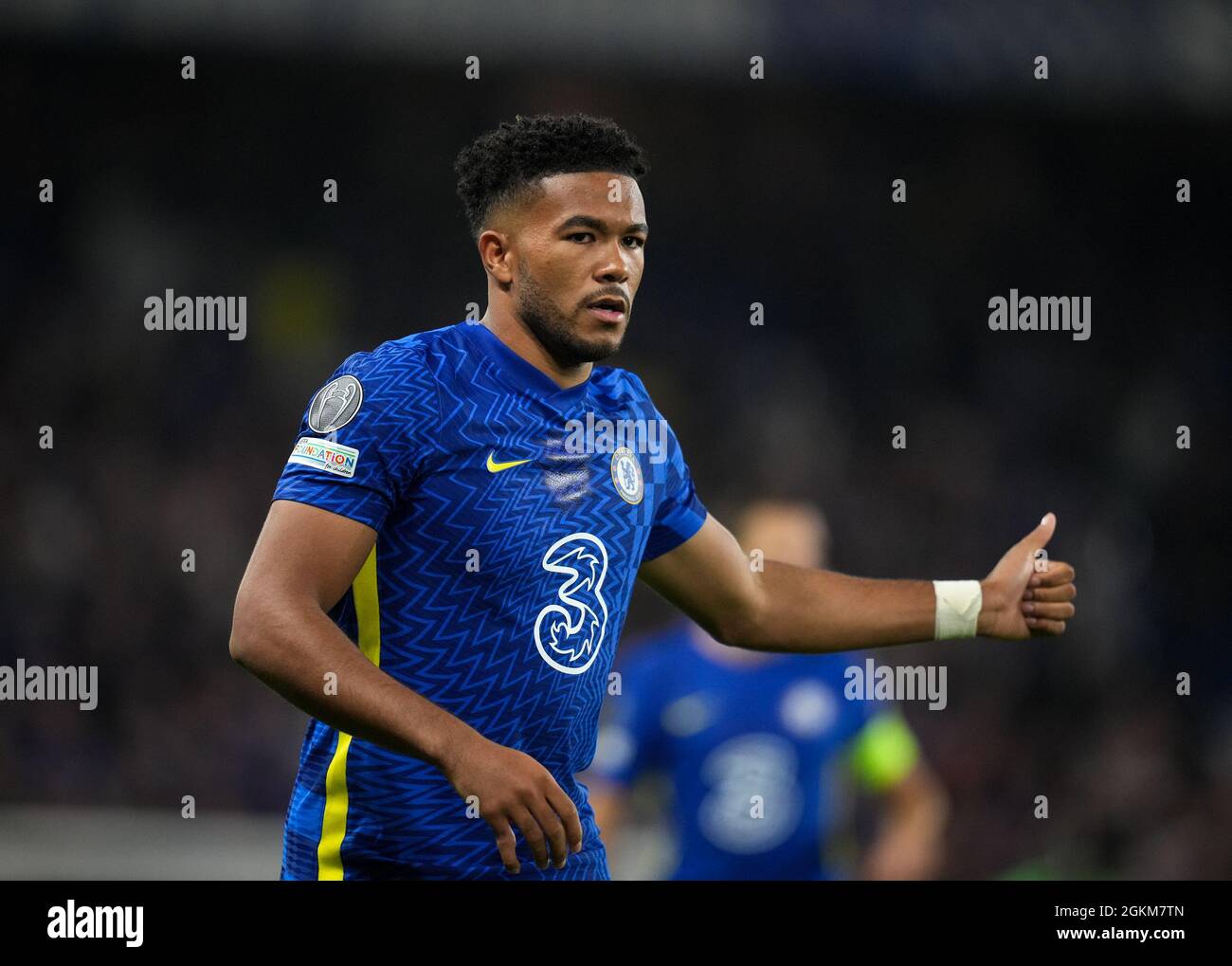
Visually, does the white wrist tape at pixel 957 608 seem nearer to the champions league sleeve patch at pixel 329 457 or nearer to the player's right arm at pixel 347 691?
the player's right arm at pixel 347 691

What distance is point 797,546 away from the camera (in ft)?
20.5

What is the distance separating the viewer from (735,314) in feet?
42.7

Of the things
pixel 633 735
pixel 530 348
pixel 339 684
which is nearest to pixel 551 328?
pixel 530 348

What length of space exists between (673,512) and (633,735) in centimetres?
228

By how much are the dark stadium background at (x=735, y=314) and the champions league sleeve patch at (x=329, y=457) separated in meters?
7.21

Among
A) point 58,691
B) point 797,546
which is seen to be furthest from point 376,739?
point 58,691

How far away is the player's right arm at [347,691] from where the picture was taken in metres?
2.91

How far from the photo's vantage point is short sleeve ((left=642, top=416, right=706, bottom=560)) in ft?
12.4

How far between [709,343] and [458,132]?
9.39 ft

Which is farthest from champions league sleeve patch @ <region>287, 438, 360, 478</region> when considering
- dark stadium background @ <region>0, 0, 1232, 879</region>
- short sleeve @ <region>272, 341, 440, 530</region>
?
dark stadium background @ <region>0, 0, 1232, 879</region>

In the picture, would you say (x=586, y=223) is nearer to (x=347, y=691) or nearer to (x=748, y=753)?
(x=347, y=691)
